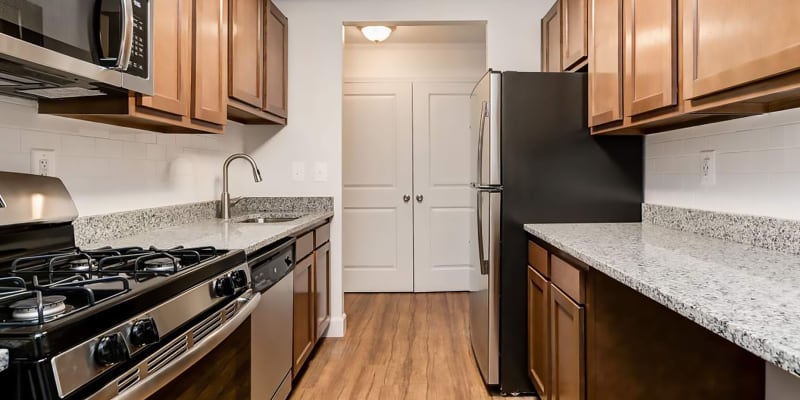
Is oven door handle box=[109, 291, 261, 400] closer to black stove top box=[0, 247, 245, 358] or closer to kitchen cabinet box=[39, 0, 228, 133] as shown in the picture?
black stove top box=[0, 247, 245, 358]

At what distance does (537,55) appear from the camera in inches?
120

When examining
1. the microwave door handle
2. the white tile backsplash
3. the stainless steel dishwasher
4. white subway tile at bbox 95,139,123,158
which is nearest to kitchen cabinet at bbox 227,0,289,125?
white subway tile at bbox 95,139,123,158

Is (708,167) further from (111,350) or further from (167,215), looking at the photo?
(167,215)

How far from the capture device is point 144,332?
94 cm

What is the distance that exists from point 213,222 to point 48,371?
73.5 inches

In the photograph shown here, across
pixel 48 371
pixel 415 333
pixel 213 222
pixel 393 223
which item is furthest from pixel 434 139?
pixel 48 371

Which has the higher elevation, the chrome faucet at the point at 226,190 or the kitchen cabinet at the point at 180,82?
the kitchen cabinet at the point at 180,82

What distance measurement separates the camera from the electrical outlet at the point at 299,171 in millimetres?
3168

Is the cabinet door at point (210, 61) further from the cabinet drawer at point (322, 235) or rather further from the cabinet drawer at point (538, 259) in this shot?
the cabinet drawer at point (538, 259)

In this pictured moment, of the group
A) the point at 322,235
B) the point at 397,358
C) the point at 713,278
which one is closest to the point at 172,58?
the point at 322,235

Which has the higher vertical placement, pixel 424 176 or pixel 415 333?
pixel 424 176

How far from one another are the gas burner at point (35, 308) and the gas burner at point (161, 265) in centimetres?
29

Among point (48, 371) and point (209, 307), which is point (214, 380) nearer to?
point (209, 307)

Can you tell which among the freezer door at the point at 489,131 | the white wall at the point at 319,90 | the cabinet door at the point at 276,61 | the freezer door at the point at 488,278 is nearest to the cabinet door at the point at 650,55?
the freezer door at the point at 489,131
